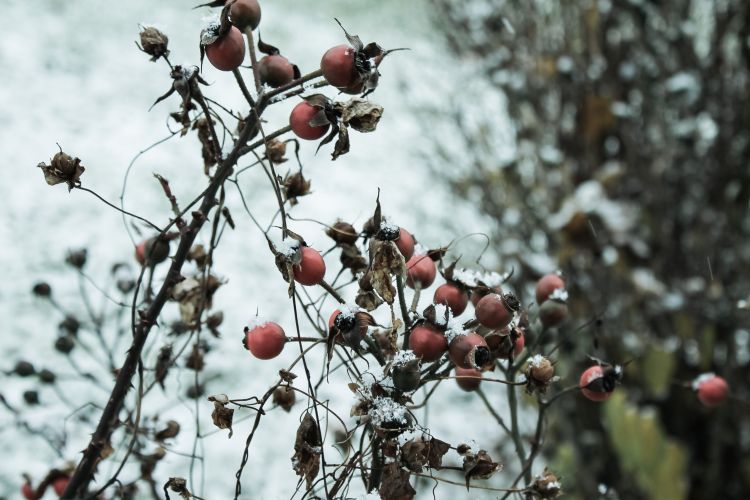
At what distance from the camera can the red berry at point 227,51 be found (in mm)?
382

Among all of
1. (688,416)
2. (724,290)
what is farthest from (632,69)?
(688,416)

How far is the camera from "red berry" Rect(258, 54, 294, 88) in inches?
15.0

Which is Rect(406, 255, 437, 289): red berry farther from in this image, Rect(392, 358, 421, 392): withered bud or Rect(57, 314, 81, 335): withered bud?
Rect(57, 314, 81, 335): withered bud

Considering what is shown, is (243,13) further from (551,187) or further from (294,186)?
(551,187)

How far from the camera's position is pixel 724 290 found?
154cm

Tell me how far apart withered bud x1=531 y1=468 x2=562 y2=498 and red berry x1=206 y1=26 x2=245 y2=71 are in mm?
289

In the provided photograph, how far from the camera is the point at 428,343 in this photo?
376 millimetres

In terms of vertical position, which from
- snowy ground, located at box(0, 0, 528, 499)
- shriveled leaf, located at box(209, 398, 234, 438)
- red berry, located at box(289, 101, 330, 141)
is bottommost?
shriveled leaf, located at box(209, 398, 234, 438)

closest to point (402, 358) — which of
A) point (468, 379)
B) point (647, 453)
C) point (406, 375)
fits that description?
point (406, 375)

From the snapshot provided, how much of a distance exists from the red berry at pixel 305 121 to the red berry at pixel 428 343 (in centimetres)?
12

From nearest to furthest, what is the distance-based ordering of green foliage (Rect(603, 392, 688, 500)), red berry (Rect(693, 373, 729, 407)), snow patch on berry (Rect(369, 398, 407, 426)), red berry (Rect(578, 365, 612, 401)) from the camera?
snow patch on berry (Rect(369, 398, 407, 426)) → red berry (Rect(578, 365, 612, 401)) → red berry (Rect(693, 373, 729, 407)) → green foliage (Rect(603, 392, 688, 500))

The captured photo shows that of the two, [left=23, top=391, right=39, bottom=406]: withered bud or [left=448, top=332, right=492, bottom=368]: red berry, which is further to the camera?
[left=23, top=391, right=39, bottom=406]: withered bud

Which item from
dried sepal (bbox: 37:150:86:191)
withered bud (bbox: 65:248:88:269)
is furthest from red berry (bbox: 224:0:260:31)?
withered bud (bbox: 65:248:88:269)

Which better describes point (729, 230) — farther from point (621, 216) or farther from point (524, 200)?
point (524, 200)
